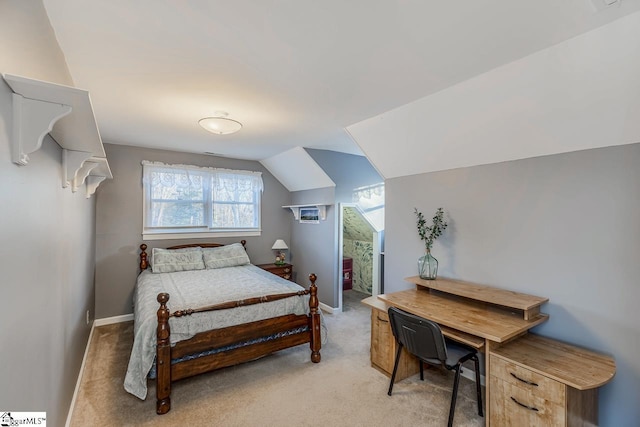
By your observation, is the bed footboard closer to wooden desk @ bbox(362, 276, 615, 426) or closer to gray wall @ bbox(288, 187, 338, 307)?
wooden desk @ bbox(362, 276, 615, 426)

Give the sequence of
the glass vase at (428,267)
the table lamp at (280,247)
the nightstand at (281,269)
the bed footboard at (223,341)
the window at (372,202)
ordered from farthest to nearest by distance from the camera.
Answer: the table lamp at (280,247) < the nightstand at (281,269) < the window at (372,202) < the glass vase at (428,267) < the bed footboard at (223,341)

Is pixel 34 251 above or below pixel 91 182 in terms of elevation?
below

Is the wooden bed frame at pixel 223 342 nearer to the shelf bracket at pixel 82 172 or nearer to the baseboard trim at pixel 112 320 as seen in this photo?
the shelf bracket at pixel 82 172

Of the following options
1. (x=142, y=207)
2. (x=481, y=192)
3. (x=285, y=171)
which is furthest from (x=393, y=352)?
(x=142, y=207)

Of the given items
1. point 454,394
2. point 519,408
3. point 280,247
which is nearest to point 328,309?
point 280,247

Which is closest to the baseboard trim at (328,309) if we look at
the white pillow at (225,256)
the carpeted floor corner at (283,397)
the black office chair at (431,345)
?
the carpeted floor corner at (283,397)

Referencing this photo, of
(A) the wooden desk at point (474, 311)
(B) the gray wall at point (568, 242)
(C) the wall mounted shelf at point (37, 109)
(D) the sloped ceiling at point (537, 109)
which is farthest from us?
(A) the wooden desk at point (474, 311)

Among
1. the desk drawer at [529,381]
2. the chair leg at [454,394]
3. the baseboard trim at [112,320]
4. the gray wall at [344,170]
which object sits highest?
the gray wall at [344,170]

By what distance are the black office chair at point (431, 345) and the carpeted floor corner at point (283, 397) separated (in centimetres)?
37

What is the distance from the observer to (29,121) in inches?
39.4

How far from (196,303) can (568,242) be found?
118 inches

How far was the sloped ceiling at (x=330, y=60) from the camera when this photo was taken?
52.3 inches

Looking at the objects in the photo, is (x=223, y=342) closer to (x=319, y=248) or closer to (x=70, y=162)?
(x=70, y=162)

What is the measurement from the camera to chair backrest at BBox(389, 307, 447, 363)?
1.96m
